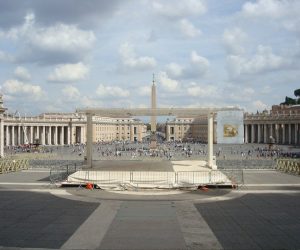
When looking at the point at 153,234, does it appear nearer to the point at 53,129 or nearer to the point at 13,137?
the point at 13,137

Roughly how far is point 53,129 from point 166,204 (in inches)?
5988

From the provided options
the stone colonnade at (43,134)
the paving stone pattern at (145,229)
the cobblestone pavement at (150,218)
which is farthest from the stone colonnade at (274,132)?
the paving stone pattern at (145,229)

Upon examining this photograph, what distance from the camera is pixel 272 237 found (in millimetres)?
16594

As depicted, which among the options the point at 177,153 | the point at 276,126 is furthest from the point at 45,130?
the point at 177,153

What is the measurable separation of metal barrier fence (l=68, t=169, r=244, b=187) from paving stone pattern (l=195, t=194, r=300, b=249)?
441cm

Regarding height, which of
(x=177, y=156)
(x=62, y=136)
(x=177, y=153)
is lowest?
(x=177, y=156)

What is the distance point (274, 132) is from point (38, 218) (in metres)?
Result: 152

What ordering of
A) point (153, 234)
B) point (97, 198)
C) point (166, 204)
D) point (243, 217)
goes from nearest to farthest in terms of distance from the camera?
point (153, 234), point (243, 217), point (166, 204), point (97, 198)

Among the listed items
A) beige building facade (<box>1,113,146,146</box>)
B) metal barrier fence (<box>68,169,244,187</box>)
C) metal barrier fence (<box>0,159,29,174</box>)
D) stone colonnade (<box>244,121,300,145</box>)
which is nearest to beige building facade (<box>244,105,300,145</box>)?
stone colonnade (<box>244,121,300,145</box>)

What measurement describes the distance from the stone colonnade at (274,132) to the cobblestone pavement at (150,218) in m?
123

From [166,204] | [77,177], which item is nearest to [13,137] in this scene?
[77,177]

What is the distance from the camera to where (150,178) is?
30.8 m

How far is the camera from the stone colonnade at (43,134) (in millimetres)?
145587

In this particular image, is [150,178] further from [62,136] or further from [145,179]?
[62,136]
